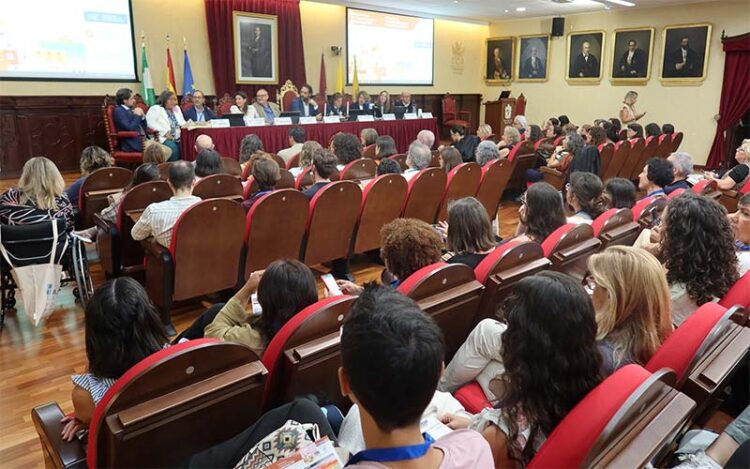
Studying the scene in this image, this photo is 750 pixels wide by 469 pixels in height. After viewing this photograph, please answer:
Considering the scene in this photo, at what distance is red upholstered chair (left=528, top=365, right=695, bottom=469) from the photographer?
1.07 m

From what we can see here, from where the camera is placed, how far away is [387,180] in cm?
398

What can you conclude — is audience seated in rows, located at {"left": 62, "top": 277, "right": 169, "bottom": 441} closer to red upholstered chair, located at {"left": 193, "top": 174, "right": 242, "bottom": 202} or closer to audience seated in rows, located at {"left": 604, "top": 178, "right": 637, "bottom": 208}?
red upholstered chair, located at {"left": 193, "top": 174, "right": 242, "bottom": 202}

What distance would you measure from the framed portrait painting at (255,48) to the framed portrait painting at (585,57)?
23.5 feet

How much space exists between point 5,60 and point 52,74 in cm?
63

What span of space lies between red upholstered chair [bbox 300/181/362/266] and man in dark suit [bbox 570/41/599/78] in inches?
419

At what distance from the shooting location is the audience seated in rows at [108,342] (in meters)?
1.54

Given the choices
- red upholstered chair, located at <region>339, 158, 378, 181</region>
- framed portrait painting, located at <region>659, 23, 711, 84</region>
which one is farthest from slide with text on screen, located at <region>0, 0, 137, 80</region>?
framed portrait painting, located at <region>659, 23, 711, 84</region>

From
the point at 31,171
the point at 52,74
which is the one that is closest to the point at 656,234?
the point at 31,171

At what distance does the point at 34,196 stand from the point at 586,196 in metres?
3.60

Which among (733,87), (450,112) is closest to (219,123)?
(450,112)

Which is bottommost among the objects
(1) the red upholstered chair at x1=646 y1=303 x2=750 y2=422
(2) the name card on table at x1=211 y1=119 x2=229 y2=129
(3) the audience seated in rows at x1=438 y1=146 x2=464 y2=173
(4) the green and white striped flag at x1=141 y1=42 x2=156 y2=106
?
(1) the red upholstered chair at x1=646 y1=303 x2=750 y2=422

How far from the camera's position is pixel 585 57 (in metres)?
12.5

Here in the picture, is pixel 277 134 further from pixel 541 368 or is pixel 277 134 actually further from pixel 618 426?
pixel 618 426

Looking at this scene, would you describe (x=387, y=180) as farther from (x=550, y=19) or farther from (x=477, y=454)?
(x=550, y=19)
